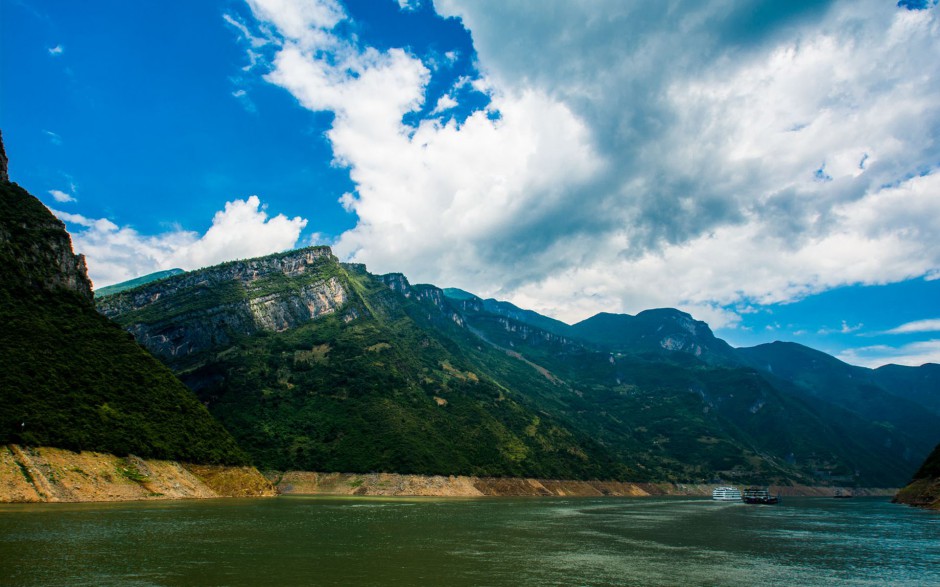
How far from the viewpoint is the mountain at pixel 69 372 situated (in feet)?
296

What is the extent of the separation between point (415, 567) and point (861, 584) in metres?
33.1

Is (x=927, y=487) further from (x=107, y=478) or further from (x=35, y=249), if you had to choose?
(x=35, y=249)

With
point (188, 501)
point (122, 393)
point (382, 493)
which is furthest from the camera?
point (382, 493)

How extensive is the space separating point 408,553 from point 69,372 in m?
89.0

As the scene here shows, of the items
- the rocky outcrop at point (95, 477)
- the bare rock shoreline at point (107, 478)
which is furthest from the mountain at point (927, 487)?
the rocky outcrop at point (95, 477)

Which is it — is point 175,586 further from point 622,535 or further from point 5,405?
point 5,405

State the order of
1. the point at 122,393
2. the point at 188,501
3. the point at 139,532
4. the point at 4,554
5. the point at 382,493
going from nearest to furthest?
the point at 4,554
the point at 139,532
the point at 188,501
the point at 122,393
the point at 382,493

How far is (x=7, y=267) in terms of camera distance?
375 feet

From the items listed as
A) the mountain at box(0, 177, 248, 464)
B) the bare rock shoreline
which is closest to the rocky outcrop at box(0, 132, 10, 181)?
the mountain at box(0, 177, 248, 464)

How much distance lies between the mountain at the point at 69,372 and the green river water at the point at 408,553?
19338 mm

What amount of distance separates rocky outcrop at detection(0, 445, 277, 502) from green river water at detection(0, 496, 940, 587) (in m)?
6.61

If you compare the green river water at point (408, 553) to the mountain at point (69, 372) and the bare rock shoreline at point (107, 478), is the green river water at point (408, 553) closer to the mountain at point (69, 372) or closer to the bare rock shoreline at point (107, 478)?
the bare rock shoreline at point (107, 478)

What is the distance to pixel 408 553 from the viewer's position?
49844mm

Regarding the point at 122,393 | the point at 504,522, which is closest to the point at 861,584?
the point at 504,522
